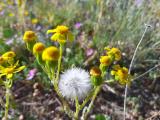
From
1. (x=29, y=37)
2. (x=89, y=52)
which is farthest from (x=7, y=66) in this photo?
(x=89, y=52)

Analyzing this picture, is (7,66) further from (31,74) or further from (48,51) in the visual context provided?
(31,74)

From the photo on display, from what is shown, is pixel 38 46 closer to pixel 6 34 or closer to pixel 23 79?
pixel 23 79

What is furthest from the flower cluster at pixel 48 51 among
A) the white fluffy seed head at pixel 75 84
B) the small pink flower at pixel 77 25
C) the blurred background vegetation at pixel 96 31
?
the small pink flower at pixel 77 25

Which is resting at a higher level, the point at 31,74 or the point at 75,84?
the point at 75,84

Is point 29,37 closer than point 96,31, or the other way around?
point 29,37

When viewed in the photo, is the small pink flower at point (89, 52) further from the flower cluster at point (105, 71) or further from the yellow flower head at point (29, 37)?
the yellow flower head at point (29, 37)

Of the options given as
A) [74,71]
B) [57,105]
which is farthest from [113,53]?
[57,105]

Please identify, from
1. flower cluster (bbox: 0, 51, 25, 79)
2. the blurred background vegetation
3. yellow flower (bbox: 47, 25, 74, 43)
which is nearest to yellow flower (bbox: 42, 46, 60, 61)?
yellow flower (bbox: 47, 25, 74, 43)

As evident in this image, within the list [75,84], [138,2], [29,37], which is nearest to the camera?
[29,37]
